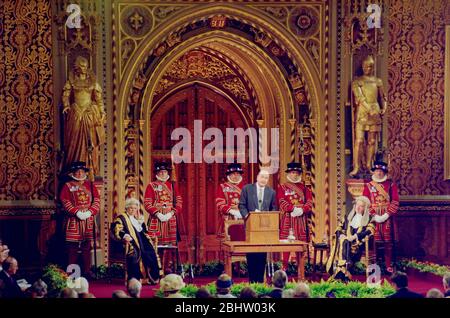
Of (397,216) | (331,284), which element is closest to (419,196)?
(397,216)

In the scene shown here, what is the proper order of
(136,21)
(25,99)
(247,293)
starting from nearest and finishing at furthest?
1. (247,293)
2. (25,99)
3. (136,21)

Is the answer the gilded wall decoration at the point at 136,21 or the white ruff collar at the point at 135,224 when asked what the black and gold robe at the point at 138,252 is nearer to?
the white ruff collar at the point at 135,224

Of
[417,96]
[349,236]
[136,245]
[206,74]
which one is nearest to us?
[136,245]

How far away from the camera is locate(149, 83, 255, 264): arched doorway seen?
16.8 metres

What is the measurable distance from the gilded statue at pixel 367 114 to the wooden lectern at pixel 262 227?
6.86ft

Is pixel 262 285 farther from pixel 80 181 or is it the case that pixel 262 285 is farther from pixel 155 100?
pixel 155 100

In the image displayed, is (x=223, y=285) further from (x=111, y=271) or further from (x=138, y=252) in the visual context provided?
(x=111, y=271)

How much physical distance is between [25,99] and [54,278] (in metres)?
2.28

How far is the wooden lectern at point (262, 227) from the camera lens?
13.5 meters

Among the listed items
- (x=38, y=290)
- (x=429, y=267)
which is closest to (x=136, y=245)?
(x=38, y=290)

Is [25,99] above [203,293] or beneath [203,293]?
above

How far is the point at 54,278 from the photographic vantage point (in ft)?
46.1

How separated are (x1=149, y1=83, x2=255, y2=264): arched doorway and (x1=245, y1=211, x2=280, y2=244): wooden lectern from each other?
3.21 m

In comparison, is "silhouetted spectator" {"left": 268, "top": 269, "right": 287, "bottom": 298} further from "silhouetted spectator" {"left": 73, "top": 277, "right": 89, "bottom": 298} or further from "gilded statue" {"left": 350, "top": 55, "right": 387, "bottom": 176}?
"gilded statue" {"left": 350, "top": 55, "right": 387, "bottom": 176}
